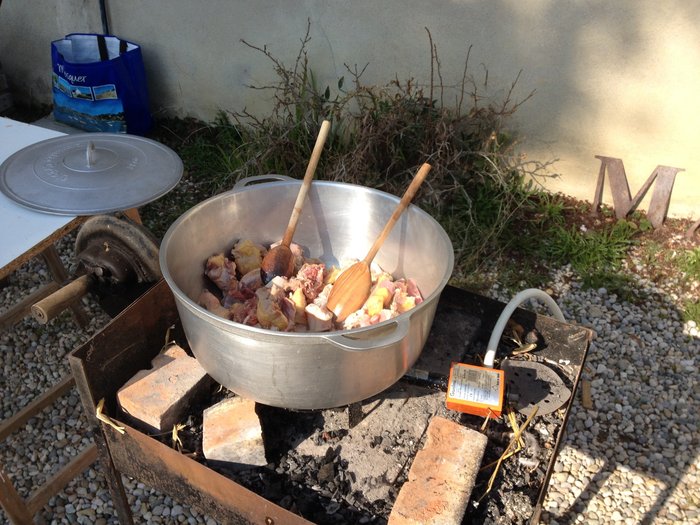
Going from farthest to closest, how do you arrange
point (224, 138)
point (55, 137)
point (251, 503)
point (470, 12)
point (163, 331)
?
1. point (224, 138)
2. point (470, 12)
3. point (55, 137)
4. point (163, 331)
5. point (251, 503)

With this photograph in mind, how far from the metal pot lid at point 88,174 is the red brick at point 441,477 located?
1.21 metres

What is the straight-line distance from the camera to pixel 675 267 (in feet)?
12.6

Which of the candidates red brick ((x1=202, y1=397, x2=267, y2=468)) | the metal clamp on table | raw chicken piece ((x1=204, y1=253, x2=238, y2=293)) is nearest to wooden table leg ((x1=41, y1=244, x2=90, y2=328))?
the metal clamp on table

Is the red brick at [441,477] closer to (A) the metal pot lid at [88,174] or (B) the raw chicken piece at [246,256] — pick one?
(B) the raw chicken piece at [246,256]

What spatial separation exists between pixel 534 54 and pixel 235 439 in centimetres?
298

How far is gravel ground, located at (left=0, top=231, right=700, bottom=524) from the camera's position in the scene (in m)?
2.71

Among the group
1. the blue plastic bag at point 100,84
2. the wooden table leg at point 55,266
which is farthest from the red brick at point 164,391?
the blue plastic bag at point 100,84

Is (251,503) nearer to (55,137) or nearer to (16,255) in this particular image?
(16,255)

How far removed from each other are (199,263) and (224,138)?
2912mm

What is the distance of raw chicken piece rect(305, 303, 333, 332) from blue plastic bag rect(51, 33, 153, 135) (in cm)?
340

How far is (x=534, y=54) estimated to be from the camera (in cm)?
380

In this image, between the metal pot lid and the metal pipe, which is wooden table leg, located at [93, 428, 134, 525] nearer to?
the metal pot lid

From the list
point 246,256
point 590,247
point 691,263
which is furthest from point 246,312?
point 691,263

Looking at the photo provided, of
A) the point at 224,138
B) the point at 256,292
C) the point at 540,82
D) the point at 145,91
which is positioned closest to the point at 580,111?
the point at 540,82
